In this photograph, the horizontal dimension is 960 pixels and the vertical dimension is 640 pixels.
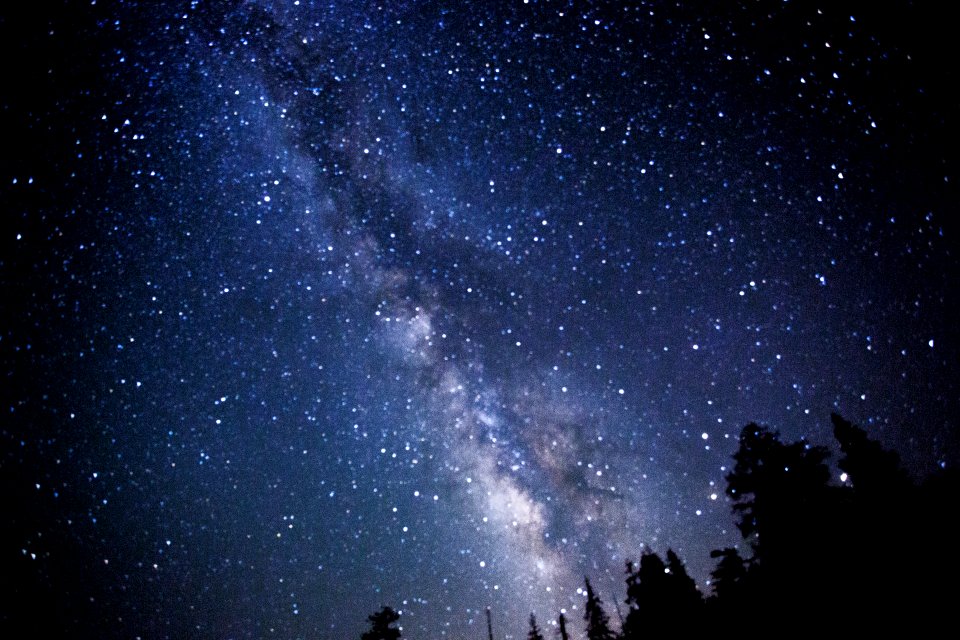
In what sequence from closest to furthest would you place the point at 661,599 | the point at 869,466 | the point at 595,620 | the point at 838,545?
1. the point at 838,545
2. the point at 869,466
3. the point at 661,599
4. the point at 595,620

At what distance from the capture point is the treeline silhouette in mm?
8344

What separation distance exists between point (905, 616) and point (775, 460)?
332cm

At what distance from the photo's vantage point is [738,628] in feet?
35.7

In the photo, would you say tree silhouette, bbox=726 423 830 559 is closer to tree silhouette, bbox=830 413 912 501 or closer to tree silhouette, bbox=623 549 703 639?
tree silhouette, bbox=830 413 912 501

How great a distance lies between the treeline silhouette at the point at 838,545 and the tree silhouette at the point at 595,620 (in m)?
14.7

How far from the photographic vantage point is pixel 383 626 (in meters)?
17.8

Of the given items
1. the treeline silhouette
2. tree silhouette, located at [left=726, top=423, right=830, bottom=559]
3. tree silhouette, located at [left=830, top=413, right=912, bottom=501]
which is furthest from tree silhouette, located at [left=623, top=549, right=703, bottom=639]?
tree silhouette, located at [left=830, top=413, right=912, bottom=501]

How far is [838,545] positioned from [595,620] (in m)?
19.9

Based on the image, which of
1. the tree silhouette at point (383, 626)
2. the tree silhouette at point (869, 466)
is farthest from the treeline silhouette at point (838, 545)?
the tree silhouette at point (383, 626)

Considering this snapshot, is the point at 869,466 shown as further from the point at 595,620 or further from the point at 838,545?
the point at 595,620

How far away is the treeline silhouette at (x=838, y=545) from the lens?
8.34 m

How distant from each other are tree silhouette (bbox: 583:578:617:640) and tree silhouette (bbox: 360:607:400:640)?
12.8 m

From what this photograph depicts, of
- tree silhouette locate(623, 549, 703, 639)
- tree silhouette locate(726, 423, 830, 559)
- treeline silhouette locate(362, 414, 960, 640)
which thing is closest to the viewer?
treeline silhouette locate(362, 414, 960, 640)

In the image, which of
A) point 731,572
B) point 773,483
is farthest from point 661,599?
point 773,483
